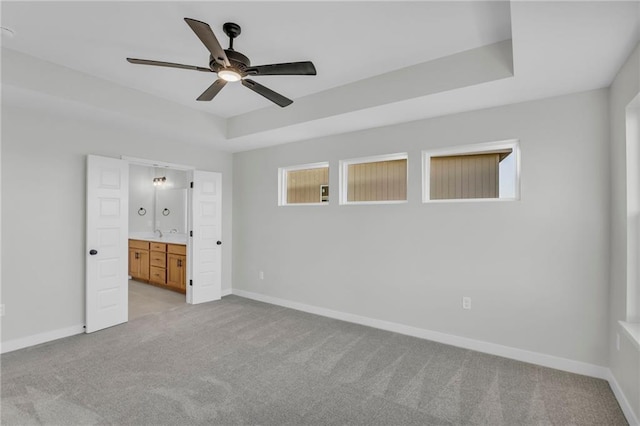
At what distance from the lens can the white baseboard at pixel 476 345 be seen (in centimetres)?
271

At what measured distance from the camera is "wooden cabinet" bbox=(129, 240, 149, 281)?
6.03 meters

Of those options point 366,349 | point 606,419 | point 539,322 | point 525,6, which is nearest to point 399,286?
point 366,349

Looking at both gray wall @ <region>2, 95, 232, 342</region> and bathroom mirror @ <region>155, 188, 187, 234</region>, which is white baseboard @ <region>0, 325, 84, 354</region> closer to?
gray wall @ <region>2, 95, 232, 342</region>

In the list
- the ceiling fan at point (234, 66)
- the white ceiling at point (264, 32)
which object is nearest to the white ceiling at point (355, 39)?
the white ceiling at point (264, 32)

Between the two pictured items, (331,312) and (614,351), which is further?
(331,312)

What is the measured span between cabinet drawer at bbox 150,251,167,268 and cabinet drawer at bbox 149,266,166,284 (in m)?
0.08

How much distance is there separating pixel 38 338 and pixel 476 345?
4560mm

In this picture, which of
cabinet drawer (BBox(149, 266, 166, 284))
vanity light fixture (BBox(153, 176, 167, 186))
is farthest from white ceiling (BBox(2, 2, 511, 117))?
vanity light fixture (BBox(153, 176, 167, 186))

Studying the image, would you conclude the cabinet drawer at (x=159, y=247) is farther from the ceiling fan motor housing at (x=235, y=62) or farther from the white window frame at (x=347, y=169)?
the ceiling fan motor housing at (x=235, y=62)

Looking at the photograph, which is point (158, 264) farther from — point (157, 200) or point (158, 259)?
point (157, 200)

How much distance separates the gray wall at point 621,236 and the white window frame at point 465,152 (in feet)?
2.26

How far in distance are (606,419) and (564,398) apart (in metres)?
0.25

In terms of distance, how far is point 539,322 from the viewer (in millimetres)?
2895

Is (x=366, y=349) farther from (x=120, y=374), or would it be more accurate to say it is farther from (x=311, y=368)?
(x=120, y=374)
